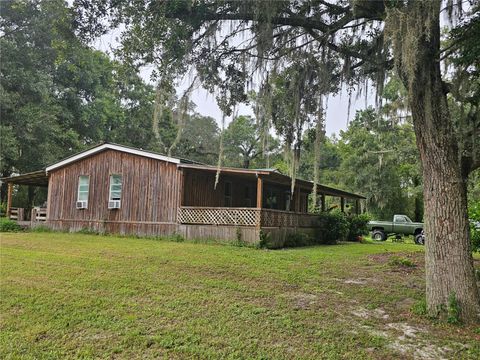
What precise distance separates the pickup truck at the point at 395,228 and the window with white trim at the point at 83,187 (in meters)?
14.4

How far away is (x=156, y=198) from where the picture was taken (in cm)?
1581

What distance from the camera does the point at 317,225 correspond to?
17734 mm

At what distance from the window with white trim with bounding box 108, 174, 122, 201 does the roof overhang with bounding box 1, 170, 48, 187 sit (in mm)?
3882

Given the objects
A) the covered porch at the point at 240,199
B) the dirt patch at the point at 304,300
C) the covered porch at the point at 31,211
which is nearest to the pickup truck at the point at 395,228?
the covered porch at the point at 240,199

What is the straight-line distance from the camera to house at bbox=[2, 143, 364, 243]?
14117mm

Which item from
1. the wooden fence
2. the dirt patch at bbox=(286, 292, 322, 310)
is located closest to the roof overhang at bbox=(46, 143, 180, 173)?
the wooden fence

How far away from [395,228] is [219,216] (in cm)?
1206

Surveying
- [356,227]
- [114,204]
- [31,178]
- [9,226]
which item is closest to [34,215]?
[9,226]

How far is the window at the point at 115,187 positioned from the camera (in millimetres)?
16828

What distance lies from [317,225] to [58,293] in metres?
12.7

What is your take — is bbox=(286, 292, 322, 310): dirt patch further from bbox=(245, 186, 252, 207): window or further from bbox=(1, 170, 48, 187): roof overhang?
bbox=(1, 170, 48, 187): roof overhang

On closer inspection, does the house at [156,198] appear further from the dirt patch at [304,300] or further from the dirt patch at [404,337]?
the dirt patch at [404,337]

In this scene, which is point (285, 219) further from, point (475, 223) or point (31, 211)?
point (31, 211)

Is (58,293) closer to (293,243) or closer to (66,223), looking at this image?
(293,243)
